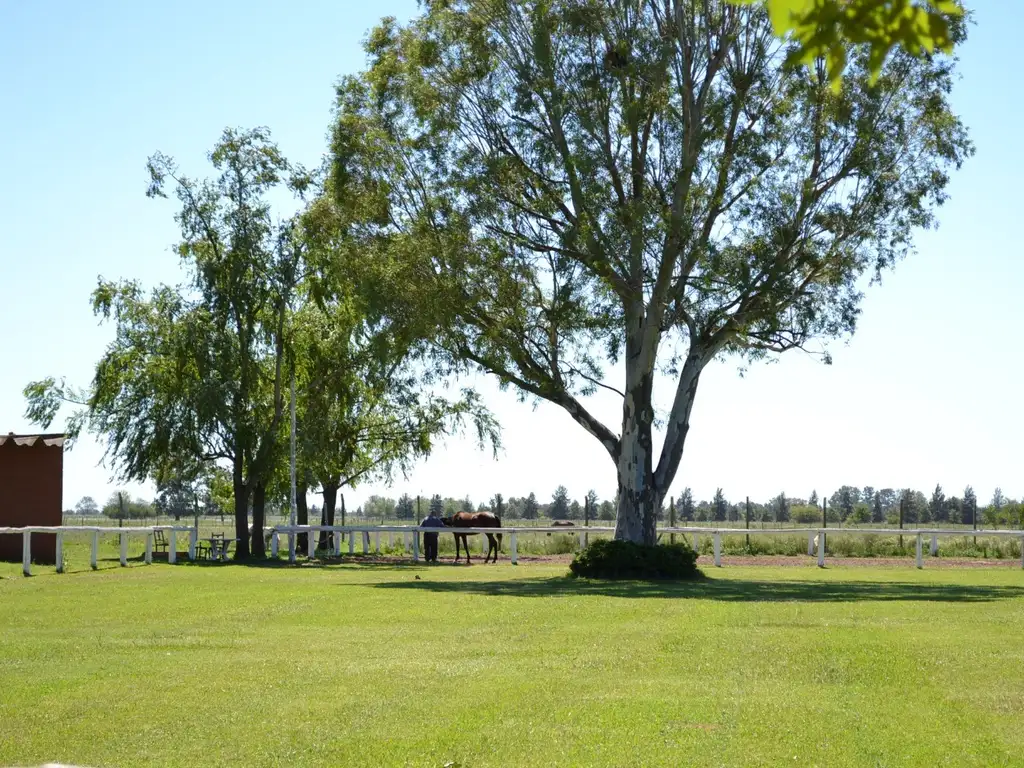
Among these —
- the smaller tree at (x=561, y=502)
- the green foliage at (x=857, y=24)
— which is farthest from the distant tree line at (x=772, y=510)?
the green foliage at (x=857, y=24)

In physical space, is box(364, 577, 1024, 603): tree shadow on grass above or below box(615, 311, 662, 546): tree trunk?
below

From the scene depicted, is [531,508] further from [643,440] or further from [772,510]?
[643,440]

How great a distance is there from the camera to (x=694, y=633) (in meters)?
13.3

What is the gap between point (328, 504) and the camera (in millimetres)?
44906

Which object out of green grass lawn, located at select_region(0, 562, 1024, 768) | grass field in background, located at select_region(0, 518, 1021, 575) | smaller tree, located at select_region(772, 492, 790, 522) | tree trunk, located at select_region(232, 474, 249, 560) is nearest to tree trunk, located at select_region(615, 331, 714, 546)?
grass field in background, located at select_region(0, 518, 1021, 575)

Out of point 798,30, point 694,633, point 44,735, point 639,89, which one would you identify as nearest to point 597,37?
point 639,89

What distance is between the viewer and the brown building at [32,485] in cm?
3158

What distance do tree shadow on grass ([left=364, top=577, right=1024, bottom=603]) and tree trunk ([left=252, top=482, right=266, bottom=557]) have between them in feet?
50.4

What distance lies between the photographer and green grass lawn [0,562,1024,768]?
7.38m

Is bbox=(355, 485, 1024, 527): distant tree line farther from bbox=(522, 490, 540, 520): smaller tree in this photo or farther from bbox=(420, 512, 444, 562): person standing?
bbox=(420, 512, 444, 562): person standing

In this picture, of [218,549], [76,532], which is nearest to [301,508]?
[218,549]

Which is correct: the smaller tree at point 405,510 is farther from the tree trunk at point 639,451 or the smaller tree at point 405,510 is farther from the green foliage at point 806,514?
the tree trunk at point 639,451

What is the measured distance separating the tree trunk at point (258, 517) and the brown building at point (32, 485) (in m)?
7.27

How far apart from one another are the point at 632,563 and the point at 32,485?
1594cm
